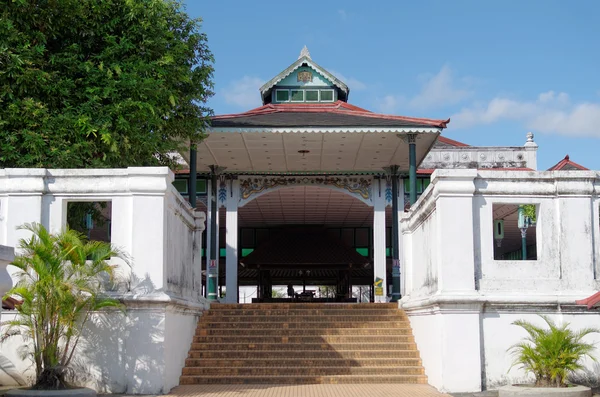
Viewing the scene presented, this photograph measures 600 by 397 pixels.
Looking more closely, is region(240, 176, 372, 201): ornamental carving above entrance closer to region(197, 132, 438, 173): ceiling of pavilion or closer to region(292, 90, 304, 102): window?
region(197, 132, 438, 173): ceiling of pavilion

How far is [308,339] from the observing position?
14.0m

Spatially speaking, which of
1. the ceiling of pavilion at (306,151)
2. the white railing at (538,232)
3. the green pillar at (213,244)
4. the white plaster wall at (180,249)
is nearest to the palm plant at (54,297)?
the white plaster wall at (180,249)

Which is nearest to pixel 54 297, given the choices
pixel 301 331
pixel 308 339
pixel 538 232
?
pixel 308 339

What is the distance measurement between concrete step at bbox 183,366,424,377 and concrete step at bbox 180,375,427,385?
0.20 metres

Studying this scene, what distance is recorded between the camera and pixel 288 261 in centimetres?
2745

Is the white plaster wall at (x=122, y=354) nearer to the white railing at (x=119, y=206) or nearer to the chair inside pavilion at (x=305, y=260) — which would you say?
the white railing at (x=119, y=206)

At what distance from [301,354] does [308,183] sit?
10.1 meters

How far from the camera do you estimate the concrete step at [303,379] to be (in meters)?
12.5

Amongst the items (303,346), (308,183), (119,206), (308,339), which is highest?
(308,183)

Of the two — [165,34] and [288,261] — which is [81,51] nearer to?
[165,34]

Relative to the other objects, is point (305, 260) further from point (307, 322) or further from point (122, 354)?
point (122, 354)

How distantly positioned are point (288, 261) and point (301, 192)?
3.99m

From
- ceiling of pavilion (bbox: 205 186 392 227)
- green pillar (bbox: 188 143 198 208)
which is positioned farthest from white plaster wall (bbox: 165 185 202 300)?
ceiling of pavilion (bbox: 205 186 392 227)

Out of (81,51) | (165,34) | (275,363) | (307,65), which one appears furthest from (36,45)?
(307,65)
